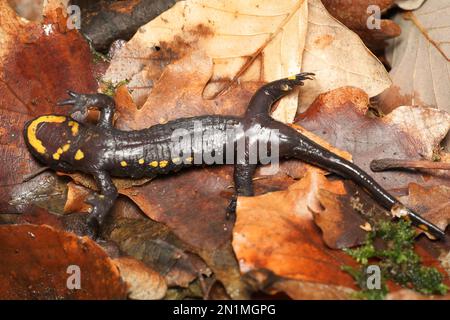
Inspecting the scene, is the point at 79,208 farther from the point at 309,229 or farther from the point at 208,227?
the point at 309,229

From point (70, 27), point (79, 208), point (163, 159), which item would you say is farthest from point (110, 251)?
point (70, 27)

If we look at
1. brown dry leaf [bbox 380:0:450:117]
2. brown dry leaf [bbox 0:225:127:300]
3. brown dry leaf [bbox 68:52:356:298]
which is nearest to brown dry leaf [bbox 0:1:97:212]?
brown dry leaf [bbox 68:52:356:298]

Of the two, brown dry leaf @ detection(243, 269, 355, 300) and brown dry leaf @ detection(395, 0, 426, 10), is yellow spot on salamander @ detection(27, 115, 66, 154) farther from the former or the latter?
brown dry leaf @ detection(395, 0, 426, 10)

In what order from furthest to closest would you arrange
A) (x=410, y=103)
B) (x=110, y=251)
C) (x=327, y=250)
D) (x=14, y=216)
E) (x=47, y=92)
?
(x=410, y=103) < (x=47, y=92) < (x=14, y=216) < (x=110, y=251) < (x=327, y=250)

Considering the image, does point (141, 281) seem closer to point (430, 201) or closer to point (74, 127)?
point (74, 127)

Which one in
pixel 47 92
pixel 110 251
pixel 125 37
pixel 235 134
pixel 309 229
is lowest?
pixel 110 251
